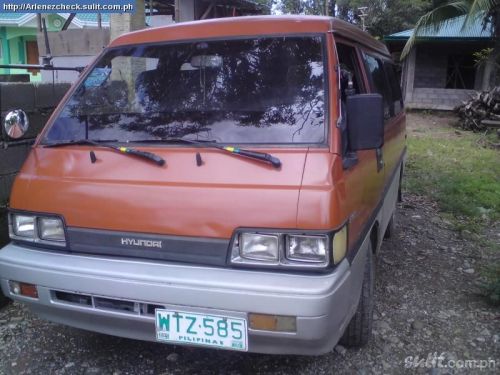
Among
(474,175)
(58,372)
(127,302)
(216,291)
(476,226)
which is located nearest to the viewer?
(216,291)

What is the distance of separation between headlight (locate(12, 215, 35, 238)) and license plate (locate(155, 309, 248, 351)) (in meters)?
0.83

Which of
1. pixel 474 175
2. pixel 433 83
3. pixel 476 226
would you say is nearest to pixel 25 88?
pixel 476 226

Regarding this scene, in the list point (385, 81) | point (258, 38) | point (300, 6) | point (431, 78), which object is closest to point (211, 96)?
point (258, 38)

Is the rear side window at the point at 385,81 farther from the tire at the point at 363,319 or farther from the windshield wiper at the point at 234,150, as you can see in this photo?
the windshield wiper at the point at 234,150

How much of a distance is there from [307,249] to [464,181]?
599 cm

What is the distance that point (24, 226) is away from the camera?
102 inches

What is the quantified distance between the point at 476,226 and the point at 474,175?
272cm

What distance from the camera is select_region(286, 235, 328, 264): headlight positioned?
2189 mm

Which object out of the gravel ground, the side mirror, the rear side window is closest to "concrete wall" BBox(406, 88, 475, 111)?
the rear side window

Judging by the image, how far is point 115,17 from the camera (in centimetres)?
567

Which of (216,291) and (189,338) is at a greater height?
(216,291)

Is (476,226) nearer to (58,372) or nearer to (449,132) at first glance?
(58,372)

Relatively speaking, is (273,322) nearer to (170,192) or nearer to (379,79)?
(170,192)

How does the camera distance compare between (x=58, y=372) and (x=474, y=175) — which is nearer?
(x=58, y=372)
